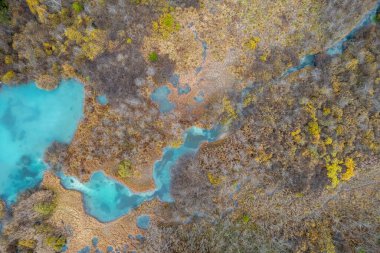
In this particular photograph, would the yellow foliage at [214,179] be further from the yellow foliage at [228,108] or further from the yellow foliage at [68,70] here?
the yellow foliage at [68,70]

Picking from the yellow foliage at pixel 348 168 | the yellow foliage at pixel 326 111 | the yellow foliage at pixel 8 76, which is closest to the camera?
the yellow foliage at pixel 8 76

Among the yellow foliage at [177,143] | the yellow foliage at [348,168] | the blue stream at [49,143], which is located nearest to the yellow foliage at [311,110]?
the yellow foliage at [348,168]

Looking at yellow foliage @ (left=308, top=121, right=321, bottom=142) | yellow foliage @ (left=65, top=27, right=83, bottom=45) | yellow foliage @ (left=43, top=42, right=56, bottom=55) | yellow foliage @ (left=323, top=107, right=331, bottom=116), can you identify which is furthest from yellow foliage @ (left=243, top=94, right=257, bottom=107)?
yellow foliage @ (left=43, top=42, right=56, bottom=55)

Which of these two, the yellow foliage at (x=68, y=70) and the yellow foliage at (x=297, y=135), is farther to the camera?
the yellow foliage at (x=68, y=70)

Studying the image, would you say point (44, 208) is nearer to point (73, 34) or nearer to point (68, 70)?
point (68, 70)

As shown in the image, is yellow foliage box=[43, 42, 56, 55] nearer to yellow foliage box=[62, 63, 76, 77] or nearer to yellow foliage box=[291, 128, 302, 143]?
yellow foliage box=[62, 63, 76, 77]

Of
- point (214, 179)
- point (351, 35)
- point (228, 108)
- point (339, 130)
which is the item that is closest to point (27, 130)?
point (214, 179)
